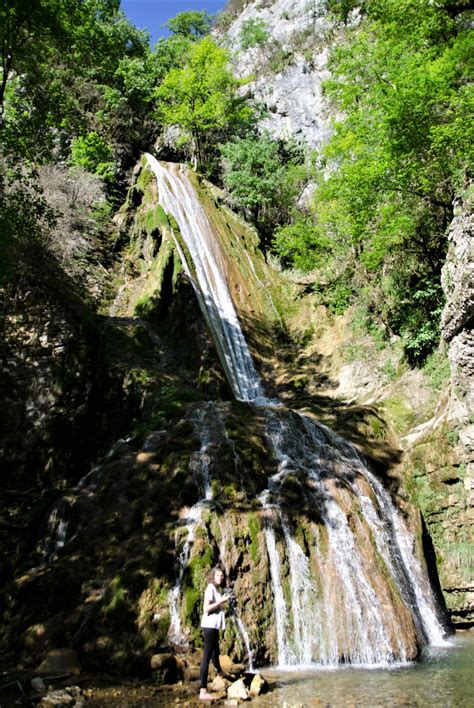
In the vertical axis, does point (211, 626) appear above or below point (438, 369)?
below

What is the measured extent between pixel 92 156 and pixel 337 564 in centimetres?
2142

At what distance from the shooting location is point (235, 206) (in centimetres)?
2558

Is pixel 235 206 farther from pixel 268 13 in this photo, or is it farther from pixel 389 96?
pixel 268 13

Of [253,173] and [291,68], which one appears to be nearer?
[253,173]

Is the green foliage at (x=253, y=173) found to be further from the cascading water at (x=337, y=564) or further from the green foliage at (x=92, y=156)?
the cascading water at (x=337, y=564)

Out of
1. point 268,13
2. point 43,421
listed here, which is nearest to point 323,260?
point 43,421

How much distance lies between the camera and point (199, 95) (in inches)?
1078

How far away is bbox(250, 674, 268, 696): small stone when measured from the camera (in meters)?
5.72

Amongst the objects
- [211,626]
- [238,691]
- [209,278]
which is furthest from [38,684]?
[209,278]

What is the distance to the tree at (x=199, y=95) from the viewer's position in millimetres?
27062

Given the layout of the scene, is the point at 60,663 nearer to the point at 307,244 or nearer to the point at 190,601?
the point at 190,601

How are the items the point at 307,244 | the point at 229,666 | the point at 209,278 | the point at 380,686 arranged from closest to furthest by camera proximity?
1. the point at 380,686
2. the point at 229,666
3. the point at 209,278
4. the point at 307,244

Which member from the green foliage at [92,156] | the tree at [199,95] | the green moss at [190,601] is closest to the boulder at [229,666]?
the green moss at [190,601]

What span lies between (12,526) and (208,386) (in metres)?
6.44
